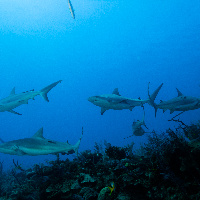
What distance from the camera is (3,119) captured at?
169m

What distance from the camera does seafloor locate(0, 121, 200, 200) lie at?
11.6 ft

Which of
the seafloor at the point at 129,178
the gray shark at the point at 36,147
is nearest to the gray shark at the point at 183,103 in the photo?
the seafloor at the point at 129,178

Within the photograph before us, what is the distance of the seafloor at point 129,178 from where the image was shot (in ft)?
11.6

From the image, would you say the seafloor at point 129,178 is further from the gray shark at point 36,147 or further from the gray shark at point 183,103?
the gray shark at point 183,103

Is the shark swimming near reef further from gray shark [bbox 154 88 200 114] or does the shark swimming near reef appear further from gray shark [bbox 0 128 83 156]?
gray shark [bbox 0 128 83 156]

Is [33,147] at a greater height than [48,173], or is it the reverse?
[33,147]

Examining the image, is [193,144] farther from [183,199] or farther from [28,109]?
[28,109]

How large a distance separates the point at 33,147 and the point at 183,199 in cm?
443

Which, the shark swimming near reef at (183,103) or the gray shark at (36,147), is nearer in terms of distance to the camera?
the gray shark at (36,147)

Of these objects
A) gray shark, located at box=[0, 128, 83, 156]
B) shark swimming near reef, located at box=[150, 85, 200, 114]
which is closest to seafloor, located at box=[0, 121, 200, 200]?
gray shark, located at box=[0, 128, 83, 156]

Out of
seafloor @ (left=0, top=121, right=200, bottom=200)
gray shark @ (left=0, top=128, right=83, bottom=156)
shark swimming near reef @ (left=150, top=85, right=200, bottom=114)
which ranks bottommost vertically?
seafloor @ (left=0, top=121, right=200, bottom=200)

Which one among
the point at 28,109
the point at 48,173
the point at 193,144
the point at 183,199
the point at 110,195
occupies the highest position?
the point at 28,109

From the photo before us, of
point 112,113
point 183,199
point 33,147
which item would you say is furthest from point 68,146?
A: point 112,113

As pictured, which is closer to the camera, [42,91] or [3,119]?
[42,91]
